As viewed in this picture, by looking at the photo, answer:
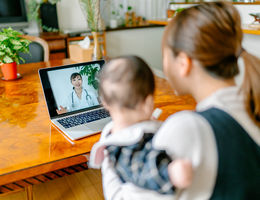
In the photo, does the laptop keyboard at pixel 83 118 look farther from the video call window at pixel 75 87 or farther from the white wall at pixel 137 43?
the white wall at pixel 137 43

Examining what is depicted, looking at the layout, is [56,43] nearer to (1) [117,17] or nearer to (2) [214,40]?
(1) [117,17]

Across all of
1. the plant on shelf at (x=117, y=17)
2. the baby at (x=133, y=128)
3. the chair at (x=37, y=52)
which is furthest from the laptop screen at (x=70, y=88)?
the plant on shelf at (x=117, y=17)

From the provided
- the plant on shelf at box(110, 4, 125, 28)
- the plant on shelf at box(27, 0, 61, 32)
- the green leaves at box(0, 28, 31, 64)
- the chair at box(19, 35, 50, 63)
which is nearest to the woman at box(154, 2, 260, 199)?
the green leaves at box(0, 28, 31, 64)

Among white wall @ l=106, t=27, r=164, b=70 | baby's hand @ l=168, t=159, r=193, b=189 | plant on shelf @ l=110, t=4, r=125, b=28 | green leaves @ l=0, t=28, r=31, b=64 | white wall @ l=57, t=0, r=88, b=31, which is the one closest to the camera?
baby's hand @ l=168, t=159, r=193, b=189

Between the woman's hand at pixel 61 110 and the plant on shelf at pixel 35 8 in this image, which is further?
the plant on shelf at pixel 35 8

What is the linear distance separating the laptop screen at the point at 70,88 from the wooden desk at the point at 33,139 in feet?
0.34

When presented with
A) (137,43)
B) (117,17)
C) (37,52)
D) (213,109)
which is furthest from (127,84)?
(137,43)

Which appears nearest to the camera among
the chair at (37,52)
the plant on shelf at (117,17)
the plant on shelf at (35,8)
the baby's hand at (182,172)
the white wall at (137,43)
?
the baby's hand at (182,172)

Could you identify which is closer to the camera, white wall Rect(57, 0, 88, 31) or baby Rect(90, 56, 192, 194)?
baby Rect(90, 56, 192, 194)

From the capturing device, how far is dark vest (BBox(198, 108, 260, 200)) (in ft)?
2.00

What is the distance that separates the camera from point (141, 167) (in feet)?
2.27

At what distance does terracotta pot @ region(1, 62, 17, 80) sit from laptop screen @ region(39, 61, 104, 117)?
76cm

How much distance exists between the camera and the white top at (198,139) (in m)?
0.59

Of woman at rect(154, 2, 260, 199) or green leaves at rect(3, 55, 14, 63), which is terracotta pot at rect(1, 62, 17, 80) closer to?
green leaves at rect(3, 55, 14, 63)
